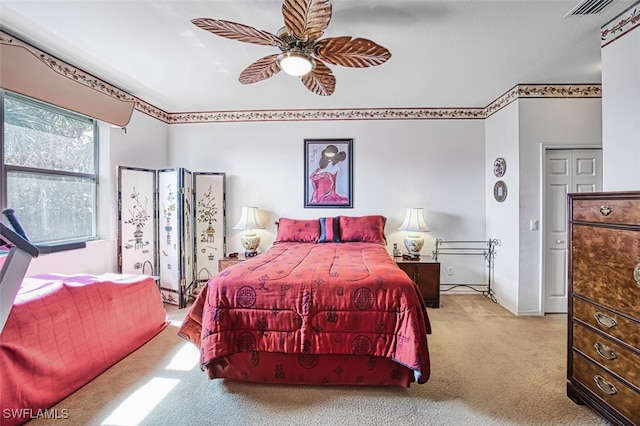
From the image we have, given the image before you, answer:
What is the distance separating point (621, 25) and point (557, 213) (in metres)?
1.91

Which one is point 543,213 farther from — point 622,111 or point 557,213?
point 622,111

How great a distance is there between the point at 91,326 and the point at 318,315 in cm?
169

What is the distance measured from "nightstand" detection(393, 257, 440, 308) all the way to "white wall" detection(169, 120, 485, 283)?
0.58m

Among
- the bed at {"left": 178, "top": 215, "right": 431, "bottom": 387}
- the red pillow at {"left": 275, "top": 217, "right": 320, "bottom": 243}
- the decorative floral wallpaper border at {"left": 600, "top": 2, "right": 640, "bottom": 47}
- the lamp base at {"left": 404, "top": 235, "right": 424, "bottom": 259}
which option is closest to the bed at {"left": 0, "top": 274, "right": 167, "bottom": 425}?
the bed at {"left": 178, "top": 215, "right": 431, "bottom": 387}

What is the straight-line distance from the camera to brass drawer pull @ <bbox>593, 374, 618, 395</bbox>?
1.52 m

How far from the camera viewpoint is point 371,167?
13.3ft

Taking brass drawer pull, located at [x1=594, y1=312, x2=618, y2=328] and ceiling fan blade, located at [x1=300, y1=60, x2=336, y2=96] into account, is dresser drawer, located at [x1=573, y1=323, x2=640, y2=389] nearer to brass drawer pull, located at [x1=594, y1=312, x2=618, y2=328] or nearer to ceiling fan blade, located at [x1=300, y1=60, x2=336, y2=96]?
brass drawer pull, located at [x1=594, y1=312, x2=618, y2=328]

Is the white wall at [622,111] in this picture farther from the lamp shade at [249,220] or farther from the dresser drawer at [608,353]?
the lamp shade at [249,220]

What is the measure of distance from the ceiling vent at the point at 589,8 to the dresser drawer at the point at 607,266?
1.50 metres

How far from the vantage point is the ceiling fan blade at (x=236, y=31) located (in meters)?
1.61

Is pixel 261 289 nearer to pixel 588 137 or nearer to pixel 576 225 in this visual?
pixel 576 225

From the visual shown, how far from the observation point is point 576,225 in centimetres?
175

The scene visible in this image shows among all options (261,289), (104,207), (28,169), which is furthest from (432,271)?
(28,169)

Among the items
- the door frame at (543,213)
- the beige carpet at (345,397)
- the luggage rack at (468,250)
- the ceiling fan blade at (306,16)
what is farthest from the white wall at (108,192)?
the door frame at (543,213)
